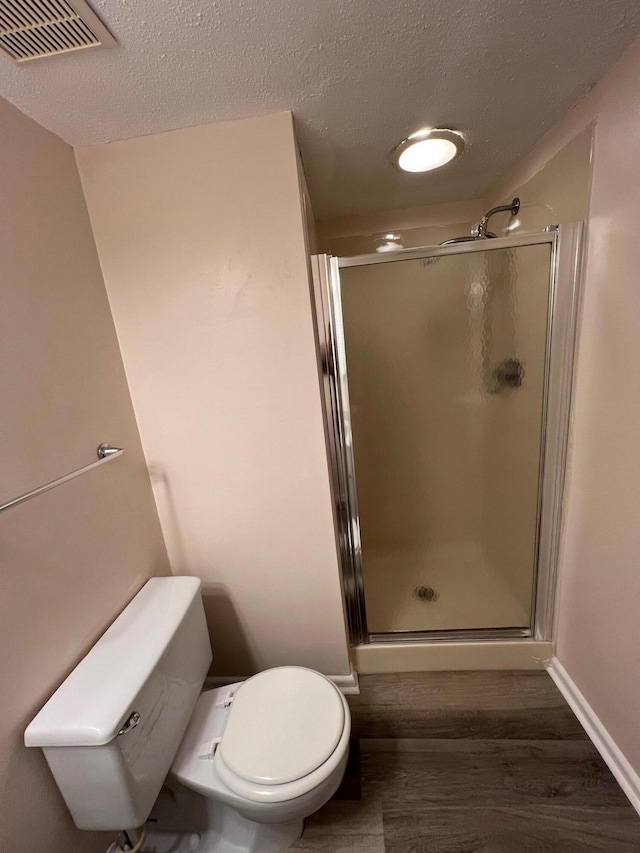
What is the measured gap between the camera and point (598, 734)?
49.3 inches

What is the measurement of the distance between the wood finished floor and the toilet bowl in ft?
0.82

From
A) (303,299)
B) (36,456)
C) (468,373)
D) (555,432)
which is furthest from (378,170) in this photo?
(36,456)

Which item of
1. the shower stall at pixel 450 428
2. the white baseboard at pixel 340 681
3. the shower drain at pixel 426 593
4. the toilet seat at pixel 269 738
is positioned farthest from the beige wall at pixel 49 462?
the shower drain at pixel 426 593

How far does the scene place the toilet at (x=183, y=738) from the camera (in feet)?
2.64

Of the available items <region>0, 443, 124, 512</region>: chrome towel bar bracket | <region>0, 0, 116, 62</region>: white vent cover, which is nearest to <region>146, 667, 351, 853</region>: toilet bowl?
<region>0, 443, 124, 512</region>: chrome towel bar bracket

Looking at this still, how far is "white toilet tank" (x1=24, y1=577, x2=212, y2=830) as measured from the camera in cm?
78

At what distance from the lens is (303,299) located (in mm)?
1149

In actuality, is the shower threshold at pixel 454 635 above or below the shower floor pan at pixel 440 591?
below

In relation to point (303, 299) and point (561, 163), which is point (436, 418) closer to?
point (303, 299)

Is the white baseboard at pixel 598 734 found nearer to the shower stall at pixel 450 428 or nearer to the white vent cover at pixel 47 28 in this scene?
the shower stall at pixel 450 428

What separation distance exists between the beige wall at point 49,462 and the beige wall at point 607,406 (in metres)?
1.57

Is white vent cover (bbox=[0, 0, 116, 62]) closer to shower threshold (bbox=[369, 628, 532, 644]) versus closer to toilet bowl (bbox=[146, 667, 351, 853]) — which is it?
toilet bowl (bbox=[146, 667, 351, 853])

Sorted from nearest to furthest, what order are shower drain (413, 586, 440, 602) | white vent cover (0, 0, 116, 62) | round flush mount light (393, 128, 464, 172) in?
white vent cover (0, 0, 116, 62) → round flush mount light (393, 128, 464, 172) → shower drain (413, 586, 440, 602)

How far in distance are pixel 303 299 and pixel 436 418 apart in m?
0.77
